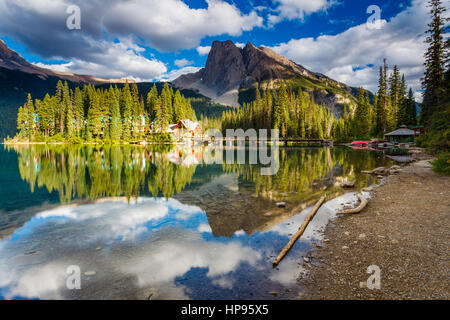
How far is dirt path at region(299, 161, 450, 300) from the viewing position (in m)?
5.26

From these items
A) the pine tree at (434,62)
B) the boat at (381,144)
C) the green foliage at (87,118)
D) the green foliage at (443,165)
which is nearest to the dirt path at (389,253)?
the green foliage at (443,165)

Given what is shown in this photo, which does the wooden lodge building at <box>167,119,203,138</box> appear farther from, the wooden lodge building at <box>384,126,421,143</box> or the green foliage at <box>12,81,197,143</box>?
the wooden lodge building at <box>384,126,421,143</box>

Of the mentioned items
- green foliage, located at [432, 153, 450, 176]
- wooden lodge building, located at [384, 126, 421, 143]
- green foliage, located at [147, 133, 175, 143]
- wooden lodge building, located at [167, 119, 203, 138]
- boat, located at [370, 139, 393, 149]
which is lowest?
green foliage, located at [432, 153, 450, 176]

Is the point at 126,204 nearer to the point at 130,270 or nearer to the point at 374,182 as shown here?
the point at 130,270

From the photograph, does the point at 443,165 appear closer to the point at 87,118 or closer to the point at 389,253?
the point at 389,253

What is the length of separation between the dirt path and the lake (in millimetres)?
611

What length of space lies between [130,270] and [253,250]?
3.75 metres

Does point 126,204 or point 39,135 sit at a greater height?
point 39,135

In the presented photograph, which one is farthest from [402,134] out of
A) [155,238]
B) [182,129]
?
[182,129]

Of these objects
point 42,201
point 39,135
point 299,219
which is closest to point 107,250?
point 299,219

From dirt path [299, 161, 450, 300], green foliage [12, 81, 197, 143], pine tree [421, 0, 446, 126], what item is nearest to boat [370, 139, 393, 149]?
pine tree [421, 0, 446, 126]

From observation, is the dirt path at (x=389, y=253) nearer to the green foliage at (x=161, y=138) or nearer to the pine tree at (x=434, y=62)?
the pine tree at (x=434, y=62)

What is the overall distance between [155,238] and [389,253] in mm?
7601
